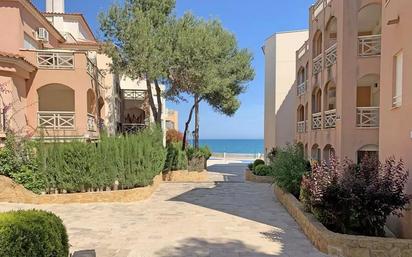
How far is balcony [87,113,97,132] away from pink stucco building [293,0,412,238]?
37.6 ft

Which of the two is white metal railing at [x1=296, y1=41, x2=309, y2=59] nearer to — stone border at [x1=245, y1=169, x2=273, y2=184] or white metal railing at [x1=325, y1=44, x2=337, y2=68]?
white metal railing at [x1=325, y1=44, x2=337, y2=68]

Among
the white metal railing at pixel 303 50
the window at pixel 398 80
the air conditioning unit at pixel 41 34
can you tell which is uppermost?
the white metal railing at pixel 303 50

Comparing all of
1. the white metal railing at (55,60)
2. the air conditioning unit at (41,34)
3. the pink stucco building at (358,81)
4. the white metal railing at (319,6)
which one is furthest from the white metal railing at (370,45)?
the air conditioning unit at (41,34)

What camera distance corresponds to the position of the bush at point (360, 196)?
21.6 ft

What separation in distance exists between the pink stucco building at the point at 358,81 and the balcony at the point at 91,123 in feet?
37.6

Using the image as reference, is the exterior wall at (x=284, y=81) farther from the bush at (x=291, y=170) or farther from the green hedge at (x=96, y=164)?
the green hedge at (x=96, y=164)

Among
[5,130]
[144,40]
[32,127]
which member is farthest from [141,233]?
[144,40]

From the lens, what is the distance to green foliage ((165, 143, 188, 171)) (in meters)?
20.8

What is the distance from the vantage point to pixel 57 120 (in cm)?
1484

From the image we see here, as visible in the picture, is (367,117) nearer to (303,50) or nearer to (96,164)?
(303,50)

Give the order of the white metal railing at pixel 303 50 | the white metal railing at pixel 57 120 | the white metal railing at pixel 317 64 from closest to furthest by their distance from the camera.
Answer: the white metal railing at pixel 57 120, the white metal railing at pixel 317 64, the white metal railing at pixel 303 50

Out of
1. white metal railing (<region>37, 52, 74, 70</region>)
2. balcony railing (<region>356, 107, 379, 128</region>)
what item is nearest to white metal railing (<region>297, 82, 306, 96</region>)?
balcony railing (<region>356, 107, 379, 128</region>)

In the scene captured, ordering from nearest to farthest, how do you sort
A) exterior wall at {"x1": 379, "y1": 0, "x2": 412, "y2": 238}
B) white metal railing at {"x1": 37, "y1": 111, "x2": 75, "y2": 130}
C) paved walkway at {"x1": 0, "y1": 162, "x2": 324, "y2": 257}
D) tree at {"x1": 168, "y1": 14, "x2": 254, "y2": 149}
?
paved walkway at {"x1": 0, "y1": 162, "x2": 324, "y2": 257}
exterior wall at {"x1": 379, "y1": 0, "x2": 412, "y2": 238}
white metal railing at {"x1": 37, "y1": 111, "x2": 75, "y2": 130}
tree at {"x1": 168, "y1": 14, "x2": 254, "y2": 149}

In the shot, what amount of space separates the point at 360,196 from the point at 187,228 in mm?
4041
